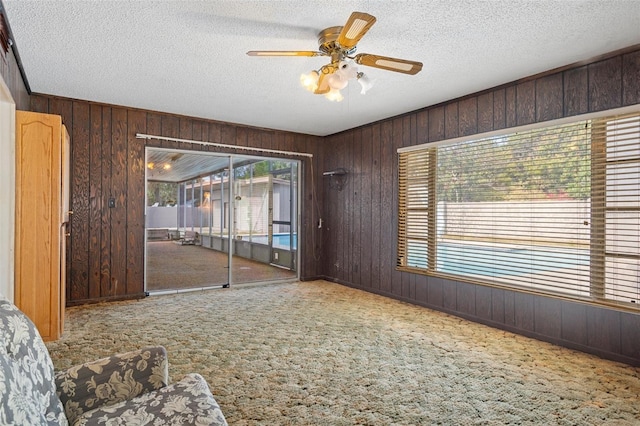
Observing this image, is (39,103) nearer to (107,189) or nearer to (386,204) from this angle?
(107,189)

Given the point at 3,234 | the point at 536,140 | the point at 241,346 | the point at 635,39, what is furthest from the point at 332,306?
the point at 635,39

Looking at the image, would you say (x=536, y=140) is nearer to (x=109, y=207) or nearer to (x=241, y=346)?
(x=241, y=346)

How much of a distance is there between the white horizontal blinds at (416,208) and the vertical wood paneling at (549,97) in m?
1.23

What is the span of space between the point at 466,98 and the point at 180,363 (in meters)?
3.83

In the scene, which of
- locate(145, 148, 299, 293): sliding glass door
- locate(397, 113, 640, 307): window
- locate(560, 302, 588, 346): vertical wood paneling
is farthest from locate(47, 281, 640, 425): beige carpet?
locate(145, 148, 299, 293): sliding glass door

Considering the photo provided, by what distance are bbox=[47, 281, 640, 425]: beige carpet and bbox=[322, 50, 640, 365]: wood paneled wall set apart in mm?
199

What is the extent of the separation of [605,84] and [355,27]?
2380 mm

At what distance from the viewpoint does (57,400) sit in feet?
4.34

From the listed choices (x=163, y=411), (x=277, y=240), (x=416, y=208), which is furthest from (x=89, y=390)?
(x=277, y=240)

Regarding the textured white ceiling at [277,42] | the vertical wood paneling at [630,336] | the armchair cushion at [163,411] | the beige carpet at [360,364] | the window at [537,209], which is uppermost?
the textured white ceiling at [277,42]

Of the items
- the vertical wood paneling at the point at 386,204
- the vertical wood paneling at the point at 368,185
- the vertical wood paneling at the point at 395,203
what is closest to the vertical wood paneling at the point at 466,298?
the vertical wood paneling at the point at 368,185

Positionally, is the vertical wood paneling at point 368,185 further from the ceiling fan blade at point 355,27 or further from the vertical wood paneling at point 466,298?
the ceiling fan blade at point 355,27

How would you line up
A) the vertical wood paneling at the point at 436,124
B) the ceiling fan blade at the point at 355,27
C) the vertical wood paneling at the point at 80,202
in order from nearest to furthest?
1. the ceiling fan blade at the point at 355,27
2. the vertical wood paneling at the point at 436,124
3. the vertical wood paneling at the point at 80,202

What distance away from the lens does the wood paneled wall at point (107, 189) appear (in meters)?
4.52
